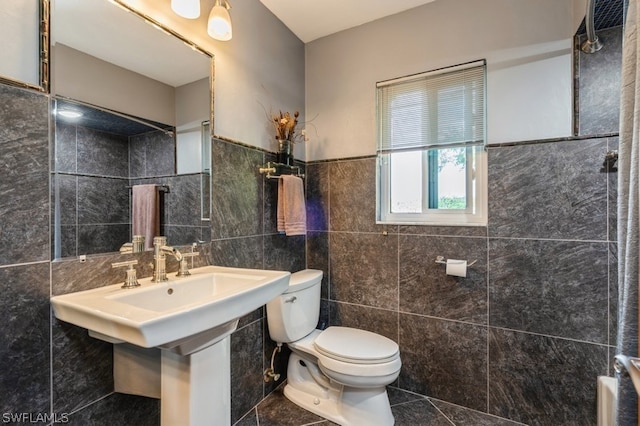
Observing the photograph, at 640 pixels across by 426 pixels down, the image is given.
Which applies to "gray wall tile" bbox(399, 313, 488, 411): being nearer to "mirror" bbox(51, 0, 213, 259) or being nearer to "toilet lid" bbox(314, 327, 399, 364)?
"toilet lid" bbox(314, 327, 399, 364)

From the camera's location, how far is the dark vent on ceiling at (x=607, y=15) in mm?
1248

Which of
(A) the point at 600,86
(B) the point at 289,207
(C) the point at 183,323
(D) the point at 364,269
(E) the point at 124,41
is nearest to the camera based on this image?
(C) the point at 183,323

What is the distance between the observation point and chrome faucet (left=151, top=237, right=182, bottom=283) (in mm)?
1136

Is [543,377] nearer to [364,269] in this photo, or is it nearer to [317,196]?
[364,269]

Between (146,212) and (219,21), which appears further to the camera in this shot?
(219,21)

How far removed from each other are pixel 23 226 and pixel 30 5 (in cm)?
67

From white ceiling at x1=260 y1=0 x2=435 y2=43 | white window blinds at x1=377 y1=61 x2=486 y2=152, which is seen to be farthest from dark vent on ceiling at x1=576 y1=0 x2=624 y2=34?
white ceiling at x1=260 y1=0 x2=435 y2=43

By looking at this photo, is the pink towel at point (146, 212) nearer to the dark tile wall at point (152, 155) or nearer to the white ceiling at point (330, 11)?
the dark tile wall at point (152, 155)

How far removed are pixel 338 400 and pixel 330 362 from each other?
0.31 meters

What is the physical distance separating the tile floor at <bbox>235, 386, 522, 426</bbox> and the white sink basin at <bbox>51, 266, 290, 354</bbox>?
2.90ft

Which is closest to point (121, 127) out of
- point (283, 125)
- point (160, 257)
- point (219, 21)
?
point (160, 257)

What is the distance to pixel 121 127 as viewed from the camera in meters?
1.10

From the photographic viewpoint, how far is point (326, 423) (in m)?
1.55

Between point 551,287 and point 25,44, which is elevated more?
point 25,44
